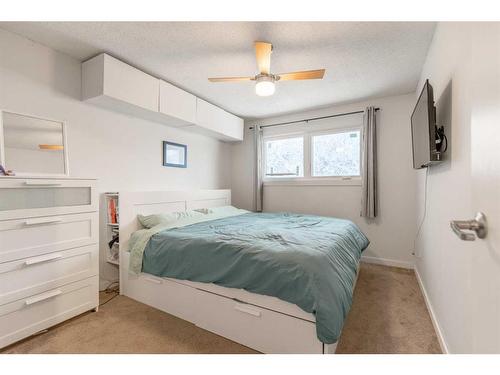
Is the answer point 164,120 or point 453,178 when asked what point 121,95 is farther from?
point 453,178

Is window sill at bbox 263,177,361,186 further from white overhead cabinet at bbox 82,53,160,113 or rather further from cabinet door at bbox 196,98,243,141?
white overhead cabinet at bbox 82,53,160,113

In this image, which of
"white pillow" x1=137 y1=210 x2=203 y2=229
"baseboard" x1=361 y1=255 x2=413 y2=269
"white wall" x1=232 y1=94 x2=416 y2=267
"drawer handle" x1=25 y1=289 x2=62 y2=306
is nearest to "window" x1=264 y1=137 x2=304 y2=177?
"white wall" x1=232 y1=94 x2=416 y2=267

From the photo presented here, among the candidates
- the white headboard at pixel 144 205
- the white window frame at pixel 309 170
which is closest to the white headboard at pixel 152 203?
the white headboard at pixel 144 205

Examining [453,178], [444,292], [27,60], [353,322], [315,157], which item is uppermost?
[27,60]

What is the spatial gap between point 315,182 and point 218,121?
184cm

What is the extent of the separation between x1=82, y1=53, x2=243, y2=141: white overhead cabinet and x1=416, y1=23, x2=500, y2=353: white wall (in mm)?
2614

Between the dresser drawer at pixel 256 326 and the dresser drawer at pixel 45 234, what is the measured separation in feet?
3.71

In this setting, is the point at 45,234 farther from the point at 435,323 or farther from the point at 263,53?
the point at 435,323

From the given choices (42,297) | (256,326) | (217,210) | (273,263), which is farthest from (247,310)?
(217,210)

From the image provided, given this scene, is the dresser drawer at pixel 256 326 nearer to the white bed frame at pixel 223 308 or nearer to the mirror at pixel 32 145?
the white bed frame at pixel 223 308

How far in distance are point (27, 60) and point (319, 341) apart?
124 inches

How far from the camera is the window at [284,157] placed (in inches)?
164
